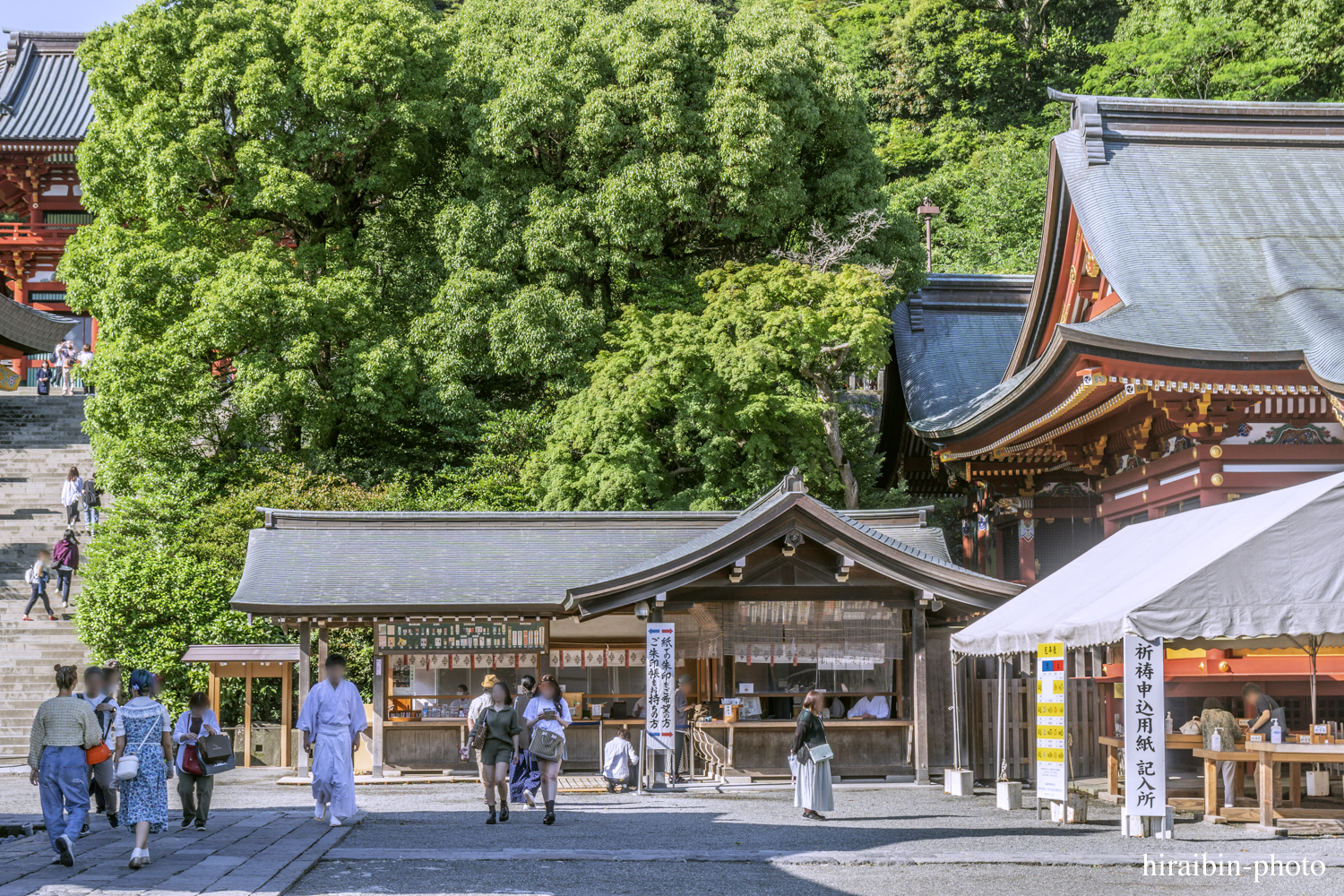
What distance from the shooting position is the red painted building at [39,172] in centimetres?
4159

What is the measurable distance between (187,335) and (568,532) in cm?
995

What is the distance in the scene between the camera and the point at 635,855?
10.1 metres

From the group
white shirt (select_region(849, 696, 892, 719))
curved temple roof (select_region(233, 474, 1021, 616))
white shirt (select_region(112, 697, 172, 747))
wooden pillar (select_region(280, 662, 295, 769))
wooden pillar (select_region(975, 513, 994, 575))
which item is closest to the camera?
white shirt (select_region(112, 697, 172, 747))

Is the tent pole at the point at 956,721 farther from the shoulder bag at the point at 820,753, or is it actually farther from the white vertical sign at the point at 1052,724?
the white vertical sign at the point at 1052,724

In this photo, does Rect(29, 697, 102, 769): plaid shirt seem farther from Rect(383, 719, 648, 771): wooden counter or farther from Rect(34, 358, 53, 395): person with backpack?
Rect(34, 358, 53, 395): person with backpack

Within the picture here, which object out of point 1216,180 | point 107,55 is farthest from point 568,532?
point 107,55

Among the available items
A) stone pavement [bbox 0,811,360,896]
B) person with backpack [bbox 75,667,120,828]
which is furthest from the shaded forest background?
stone pavement [bbox 0,811,360,896]

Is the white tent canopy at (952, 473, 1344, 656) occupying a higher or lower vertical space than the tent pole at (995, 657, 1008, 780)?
higher

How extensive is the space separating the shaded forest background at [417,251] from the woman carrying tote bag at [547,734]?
952 centimetres

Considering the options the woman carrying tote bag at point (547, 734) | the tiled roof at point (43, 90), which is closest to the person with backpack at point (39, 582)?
the woman carrying tote bag at point (547, 734)

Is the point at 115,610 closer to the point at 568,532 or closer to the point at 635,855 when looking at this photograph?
the point at 568,532

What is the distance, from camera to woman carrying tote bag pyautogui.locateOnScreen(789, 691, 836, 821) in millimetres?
12961

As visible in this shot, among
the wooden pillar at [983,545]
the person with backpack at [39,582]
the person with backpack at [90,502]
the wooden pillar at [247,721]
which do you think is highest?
the person with backpack at [90,502]

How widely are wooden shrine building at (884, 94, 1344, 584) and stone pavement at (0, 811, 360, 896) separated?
9.28m
